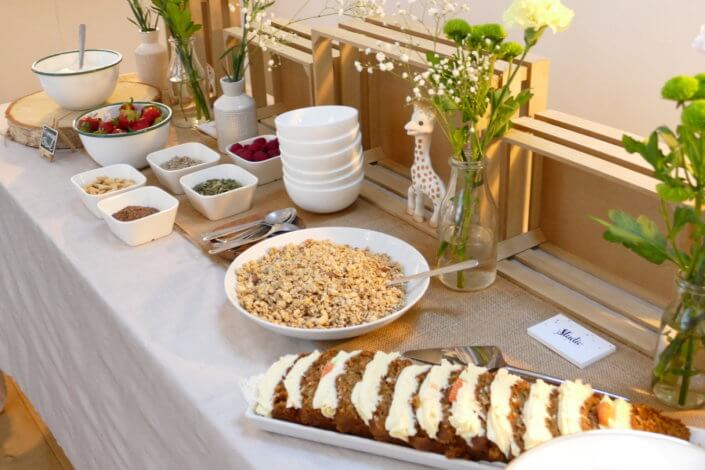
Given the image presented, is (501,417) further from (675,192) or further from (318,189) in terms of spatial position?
(318,189)

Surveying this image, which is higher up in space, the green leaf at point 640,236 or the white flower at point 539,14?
the white flower at point 539,14

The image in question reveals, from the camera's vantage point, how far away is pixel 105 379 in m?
1.37

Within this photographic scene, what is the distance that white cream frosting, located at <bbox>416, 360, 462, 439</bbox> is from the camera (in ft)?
2.75

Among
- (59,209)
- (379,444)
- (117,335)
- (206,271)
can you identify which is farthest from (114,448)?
(379,444)

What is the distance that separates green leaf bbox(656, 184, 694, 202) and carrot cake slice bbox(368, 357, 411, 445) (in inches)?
14.3

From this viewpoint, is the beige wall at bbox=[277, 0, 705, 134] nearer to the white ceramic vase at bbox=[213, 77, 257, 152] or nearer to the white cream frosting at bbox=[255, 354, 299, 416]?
the white ceramic vase at bbox=[213, 77, 257, 152]

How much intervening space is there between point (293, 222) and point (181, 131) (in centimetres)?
70

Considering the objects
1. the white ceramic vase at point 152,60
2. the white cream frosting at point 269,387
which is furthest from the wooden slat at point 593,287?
the white ceramic vase at point 152,60

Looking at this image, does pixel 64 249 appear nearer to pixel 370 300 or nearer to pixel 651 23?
pixel 370 300

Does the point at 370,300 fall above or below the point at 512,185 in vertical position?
below

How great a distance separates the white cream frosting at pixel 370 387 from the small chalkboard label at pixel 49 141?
3.97ft

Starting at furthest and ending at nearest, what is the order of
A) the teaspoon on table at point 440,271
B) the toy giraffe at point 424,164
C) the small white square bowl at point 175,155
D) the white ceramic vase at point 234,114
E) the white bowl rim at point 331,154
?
the white ceramic vase at point 234,114 → the small white square bowl at point 175,155 → the white bowl rim at point 331,154 → the toy giraffe at point 424,164 → the teaspoon on table at point 440,271

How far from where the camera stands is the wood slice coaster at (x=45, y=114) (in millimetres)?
1908

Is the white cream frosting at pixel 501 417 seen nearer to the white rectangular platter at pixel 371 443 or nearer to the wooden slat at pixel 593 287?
the white rectangular platter at pixel 371 443
